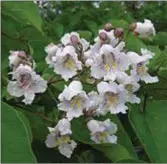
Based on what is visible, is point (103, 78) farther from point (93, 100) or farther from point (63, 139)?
point (63, 139)

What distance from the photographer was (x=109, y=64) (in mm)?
1090

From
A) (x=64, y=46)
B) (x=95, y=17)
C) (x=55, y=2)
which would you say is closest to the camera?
(x=64, y=46)

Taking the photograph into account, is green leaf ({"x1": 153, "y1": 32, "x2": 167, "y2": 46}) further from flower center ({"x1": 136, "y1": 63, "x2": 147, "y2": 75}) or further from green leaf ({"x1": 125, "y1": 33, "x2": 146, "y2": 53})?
flower center ({"x1": 136, "y1": 63, "x2": 147, "y2": 75})

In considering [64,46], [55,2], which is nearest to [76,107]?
[64,46]

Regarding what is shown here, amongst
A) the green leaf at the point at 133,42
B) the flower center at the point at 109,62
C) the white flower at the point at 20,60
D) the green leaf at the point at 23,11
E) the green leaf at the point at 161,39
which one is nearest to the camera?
the flower center at the point at 109,62

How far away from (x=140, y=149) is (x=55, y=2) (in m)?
2.88

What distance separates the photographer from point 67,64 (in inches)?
43.9

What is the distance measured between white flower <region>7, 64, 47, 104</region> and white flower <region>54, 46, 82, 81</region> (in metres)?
0.04

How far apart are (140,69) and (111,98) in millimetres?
86

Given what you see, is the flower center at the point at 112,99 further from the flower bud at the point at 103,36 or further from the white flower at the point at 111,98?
the flower bud at the point at 103,36

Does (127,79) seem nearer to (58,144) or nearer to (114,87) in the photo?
(114,87)

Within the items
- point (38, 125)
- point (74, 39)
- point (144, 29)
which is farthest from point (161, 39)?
point (38, 125)

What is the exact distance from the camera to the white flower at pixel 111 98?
1057 mm

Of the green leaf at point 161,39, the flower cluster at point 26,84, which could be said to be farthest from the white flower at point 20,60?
the green leaf at point 161,39
